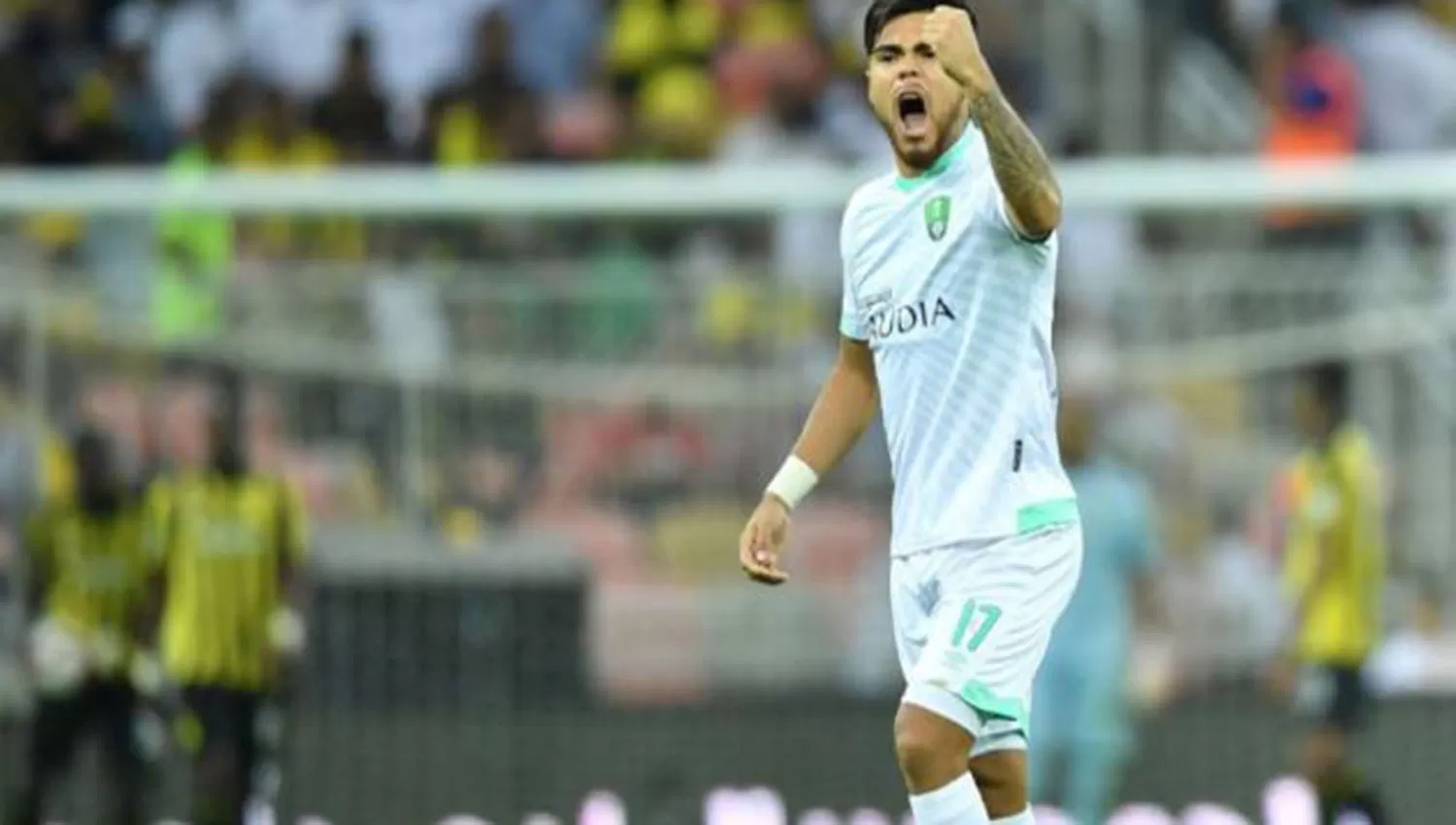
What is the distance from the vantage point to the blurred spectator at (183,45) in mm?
19719

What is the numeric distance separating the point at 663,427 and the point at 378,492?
1.16 meters

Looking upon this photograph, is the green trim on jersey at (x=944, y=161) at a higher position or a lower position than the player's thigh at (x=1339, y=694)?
higher

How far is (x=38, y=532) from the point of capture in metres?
15.6

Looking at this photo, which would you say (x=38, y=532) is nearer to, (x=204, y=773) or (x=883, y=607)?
(x=204, y=773)

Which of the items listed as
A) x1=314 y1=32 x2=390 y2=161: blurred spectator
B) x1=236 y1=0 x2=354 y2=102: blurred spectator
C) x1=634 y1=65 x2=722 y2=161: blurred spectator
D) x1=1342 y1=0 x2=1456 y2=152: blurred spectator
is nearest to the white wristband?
x1=634 y1=65 x2=722 y2=161: blurred spectator

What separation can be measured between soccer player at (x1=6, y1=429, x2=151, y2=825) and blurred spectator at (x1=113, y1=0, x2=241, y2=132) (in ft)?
13.8

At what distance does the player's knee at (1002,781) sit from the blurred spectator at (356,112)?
10.8 meters

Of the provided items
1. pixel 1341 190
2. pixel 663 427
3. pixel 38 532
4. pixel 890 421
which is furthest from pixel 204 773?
pixel 890 421

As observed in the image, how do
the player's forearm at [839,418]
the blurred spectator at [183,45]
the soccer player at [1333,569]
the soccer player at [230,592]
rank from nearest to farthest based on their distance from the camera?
the player's forearm at [839,418]
the soccer player at [1333,569]
the soccer player at [230,592]
the blurred spectator at [183,45]

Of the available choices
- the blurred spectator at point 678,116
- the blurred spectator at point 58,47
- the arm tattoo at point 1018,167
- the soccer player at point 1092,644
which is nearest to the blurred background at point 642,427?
the soccer player at point 1092,644

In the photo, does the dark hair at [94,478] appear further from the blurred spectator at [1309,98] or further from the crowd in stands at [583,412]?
the blurred spectator at [1309,98]

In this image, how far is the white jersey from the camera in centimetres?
855

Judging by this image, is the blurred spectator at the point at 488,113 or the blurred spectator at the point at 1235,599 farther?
the blurred spectator at the point at 488,113

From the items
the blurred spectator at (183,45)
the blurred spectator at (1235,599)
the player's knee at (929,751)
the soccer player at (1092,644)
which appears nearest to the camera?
the player's knee at (929,751)
